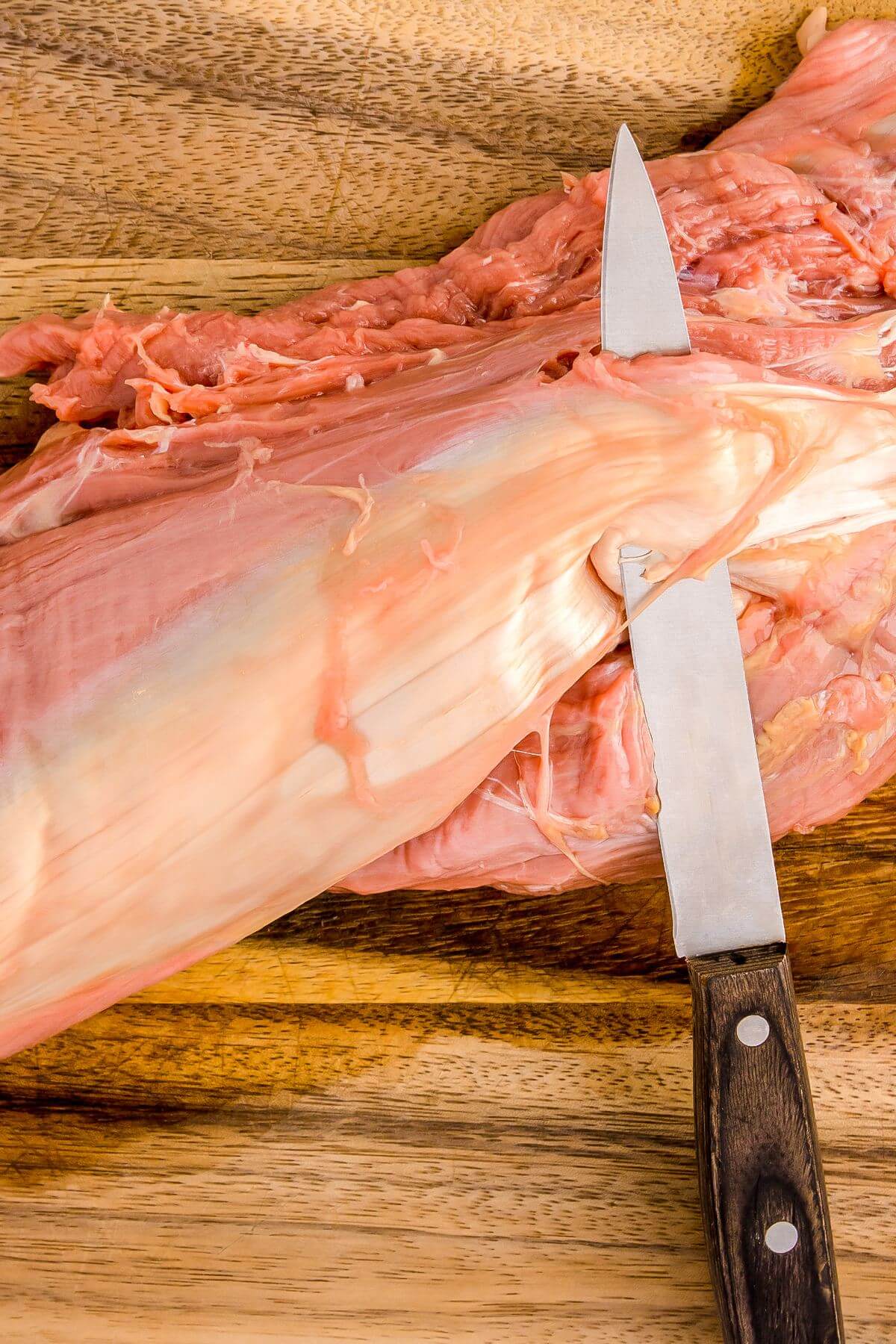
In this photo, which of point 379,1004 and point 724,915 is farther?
point 379,1004

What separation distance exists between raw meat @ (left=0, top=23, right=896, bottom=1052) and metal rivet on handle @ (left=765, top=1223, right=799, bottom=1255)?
51 cm

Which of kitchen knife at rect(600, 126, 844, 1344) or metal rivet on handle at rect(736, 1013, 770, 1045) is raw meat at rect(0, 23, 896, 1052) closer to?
kitchen knife at rect(600, 126, 844, 1344)

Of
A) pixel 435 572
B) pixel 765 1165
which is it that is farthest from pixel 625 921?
pixel 435 572

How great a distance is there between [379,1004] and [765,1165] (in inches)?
25.3

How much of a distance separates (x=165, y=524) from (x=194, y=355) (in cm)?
35

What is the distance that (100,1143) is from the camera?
1.73 meters

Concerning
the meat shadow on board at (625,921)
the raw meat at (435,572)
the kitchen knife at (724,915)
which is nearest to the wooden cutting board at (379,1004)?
the meat shadow on board at (625,921)

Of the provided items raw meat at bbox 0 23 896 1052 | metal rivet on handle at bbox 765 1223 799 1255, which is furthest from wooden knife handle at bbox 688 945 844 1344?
raw meat at bbox 0 23 896 1052

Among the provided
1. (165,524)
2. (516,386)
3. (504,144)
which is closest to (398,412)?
(516,386)

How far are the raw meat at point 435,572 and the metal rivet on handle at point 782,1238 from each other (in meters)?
0.51

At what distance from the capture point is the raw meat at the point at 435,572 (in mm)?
1370

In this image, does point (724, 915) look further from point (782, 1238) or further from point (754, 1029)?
point (782, 1238)

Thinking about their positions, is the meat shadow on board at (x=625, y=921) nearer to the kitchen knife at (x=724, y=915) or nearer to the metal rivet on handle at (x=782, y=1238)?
the kitchen knife at (x=724, y=915)

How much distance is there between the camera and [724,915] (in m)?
1.45
